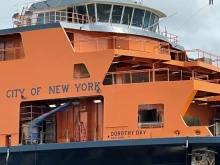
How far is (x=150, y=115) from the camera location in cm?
1584

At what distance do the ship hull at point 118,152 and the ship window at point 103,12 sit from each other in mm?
4455

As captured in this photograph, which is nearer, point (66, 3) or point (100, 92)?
point (100, 92)

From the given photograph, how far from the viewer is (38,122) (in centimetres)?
1689

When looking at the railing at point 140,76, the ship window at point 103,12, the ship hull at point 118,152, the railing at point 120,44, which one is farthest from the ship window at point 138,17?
the ship hull at point 118,152

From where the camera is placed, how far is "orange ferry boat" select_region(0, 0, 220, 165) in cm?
1524

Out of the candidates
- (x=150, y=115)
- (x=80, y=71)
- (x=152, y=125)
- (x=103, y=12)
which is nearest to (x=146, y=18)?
(x=103, y=12)

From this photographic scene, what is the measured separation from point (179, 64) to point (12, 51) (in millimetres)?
5234

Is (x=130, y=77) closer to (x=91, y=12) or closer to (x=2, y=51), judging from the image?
(x=91, y=12)

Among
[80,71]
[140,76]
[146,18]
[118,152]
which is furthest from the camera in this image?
[146,18]

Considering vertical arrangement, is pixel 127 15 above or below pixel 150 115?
above

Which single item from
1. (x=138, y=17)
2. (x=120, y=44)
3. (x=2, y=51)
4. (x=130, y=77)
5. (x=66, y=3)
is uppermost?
(x=66, y=3)

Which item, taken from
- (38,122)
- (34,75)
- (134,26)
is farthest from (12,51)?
(134,26)

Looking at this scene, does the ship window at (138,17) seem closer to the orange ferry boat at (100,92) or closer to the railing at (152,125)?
the orange ferry boat at (100,92)

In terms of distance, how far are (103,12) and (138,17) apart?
48.6 inches
